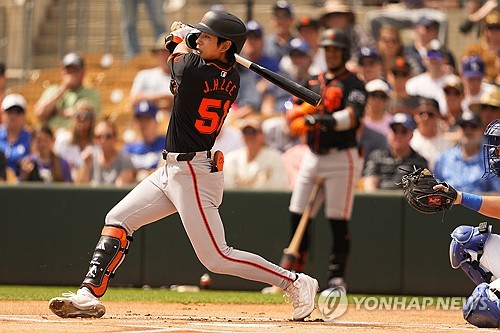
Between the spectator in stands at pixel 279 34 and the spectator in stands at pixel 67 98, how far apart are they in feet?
7.30

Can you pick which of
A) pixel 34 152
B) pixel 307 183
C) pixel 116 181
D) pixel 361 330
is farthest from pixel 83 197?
pixel 361 330

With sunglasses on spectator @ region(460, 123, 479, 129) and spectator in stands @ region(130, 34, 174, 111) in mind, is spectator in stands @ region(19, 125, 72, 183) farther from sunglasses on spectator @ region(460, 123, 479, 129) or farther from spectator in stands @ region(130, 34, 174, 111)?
sunglasses on spectator @ region(460, 123, 479, 129)

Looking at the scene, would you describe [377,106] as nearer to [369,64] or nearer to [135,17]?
[369,64]

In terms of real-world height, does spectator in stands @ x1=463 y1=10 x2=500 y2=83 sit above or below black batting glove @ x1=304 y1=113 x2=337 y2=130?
above

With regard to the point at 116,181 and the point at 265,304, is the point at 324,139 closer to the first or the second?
A: the point at 265,304

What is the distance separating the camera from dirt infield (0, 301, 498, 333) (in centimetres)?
621

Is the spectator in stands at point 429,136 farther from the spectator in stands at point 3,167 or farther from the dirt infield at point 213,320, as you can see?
the spectator in stands at point 3,167

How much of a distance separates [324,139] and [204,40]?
298 centimetres

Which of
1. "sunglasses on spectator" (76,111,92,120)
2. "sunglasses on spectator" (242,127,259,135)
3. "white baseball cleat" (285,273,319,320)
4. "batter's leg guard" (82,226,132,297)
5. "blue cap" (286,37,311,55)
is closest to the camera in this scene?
"batter's leg guard" (82,226,132,297)

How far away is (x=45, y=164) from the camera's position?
1146 cm

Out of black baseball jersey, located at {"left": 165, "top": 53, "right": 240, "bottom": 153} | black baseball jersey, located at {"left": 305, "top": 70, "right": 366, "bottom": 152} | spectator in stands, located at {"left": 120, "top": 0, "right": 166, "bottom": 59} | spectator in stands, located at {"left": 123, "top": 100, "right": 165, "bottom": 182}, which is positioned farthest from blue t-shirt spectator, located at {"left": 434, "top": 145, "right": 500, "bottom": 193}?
spectator in stands, located at {"left": 120, "top": 0, "right": 166, "bottom": 59}

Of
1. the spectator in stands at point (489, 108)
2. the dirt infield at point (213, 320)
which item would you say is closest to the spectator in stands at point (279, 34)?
the spectator in stands at point (489, 108)

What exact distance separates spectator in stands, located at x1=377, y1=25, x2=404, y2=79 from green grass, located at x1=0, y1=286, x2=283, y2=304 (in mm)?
4219

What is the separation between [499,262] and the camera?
22.1ft
